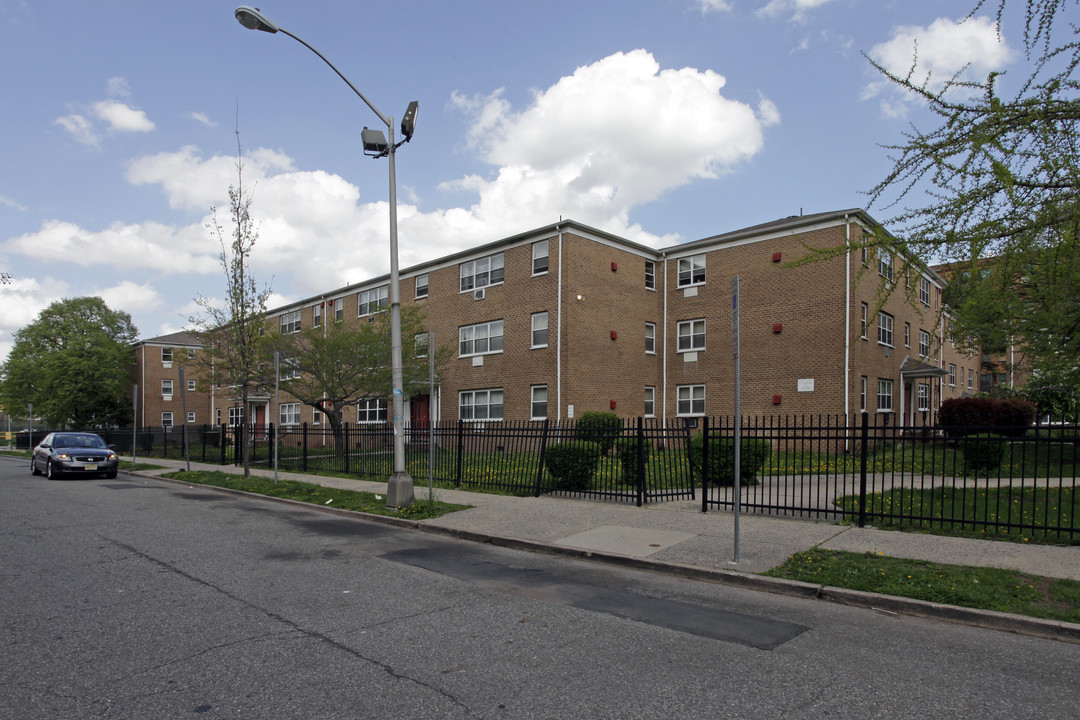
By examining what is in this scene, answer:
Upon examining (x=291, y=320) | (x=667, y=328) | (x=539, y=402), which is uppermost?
(x=291, y=320)

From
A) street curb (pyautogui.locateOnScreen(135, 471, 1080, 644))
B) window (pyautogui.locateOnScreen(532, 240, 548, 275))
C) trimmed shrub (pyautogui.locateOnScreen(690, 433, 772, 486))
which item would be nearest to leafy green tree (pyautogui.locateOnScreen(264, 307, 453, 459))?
window (pyautogui.locateOnScreen(532, 240, 548, 275))

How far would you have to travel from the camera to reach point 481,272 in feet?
93.8

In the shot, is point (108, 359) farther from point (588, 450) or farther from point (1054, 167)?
point (1054, 167)

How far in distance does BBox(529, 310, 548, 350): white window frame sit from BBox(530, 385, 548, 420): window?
1623 millimetres

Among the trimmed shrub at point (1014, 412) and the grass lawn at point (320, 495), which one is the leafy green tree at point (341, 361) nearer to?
the grass lawn at point (320, 495)

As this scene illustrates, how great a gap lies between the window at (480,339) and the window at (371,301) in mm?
6250

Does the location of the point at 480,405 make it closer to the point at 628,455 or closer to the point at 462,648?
the point at 628,455

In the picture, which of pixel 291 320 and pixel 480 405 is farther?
pixel 291 320

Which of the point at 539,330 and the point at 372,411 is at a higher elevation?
the point at 539,330

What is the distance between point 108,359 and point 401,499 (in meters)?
53.9

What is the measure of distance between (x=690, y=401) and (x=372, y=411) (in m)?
16.6

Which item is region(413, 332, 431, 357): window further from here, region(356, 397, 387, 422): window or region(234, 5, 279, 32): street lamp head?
region(234, 5, 279, 32): street lamp head

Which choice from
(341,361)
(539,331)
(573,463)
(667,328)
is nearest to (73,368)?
(341,361)

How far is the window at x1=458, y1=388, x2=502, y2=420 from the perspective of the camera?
2740 centimetres
